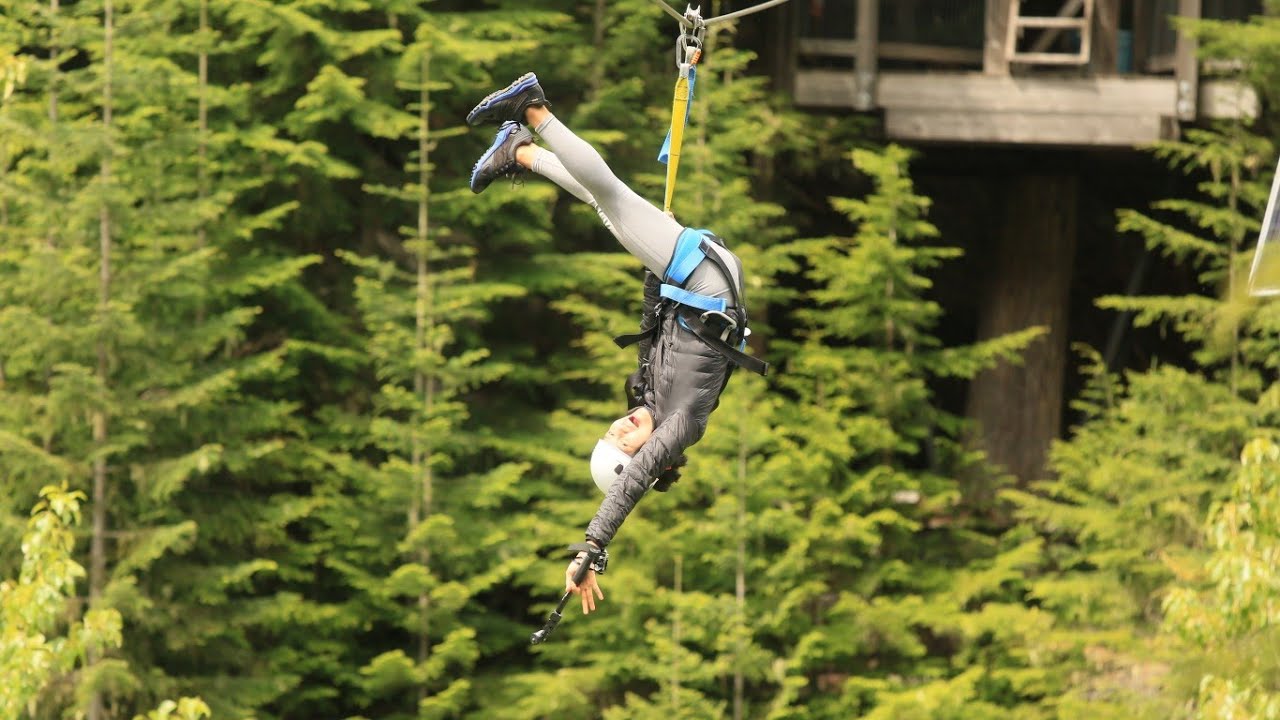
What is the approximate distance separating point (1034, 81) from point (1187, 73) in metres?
1.02

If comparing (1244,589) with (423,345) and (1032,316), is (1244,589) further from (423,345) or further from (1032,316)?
(423,345)

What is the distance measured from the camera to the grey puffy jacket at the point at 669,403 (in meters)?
5.54

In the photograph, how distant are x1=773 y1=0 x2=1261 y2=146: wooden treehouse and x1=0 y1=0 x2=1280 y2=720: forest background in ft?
1.06

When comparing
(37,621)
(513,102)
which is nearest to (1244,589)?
(513,102)

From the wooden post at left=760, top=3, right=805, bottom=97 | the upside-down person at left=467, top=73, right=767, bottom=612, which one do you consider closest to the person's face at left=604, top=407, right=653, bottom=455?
the upside-down person at left=467, top=73, right=767, bottom=612

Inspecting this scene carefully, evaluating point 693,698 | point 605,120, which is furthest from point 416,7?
point 693,698

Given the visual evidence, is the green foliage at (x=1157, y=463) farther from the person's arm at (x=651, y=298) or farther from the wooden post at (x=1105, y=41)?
the person's arm at (x=651, y=298)

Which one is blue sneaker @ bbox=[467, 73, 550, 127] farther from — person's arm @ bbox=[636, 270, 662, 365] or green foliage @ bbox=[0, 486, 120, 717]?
green foliage @ bbox=[0, 486, 120, 717]

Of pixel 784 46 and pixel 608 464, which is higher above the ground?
pixel 784 46

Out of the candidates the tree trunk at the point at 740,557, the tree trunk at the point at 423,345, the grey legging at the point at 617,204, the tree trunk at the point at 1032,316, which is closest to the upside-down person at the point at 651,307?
the grey legging at the point at 617,204

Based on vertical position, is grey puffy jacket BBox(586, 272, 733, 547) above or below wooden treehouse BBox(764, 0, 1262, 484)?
below

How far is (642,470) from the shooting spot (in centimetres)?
557

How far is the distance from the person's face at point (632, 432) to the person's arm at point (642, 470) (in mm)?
71

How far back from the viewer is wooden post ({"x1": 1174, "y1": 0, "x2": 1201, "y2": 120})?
Result: 40.3ft
